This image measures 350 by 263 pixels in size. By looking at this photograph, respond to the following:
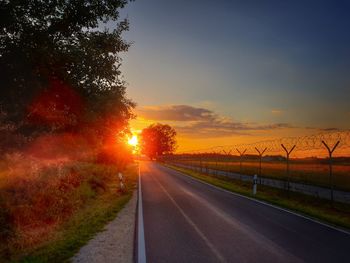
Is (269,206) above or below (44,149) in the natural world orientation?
below

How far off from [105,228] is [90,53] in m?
7.83

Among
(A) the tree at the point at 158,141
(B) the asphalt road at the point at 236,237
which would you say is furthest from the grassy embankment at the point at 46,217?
(A) the tree at the point at 158,141

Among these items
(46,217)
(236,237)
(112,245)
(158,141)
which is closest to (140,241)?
(112,245)

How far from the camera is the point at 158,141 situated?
17588 centimetres

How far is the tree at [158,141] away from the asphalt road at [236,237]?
160m

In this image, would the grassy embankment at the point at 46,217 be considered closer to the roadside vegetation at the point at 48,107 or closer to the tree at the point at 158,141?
the roadside vegetation at the point at 48,107

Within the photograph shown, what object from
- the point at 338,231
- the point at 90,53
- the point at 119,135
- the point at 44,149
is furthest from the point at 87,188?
the point at 119,135

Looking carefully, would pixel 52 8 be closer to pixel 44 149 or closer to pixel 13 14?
pixel 13 14

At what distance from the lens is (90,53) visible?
16016 mm

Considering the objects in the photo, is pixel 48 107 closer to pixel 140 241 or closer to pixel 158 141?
pixel 140 241

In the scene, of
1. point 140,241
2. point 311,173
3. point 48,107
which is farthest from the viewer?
point 311,173

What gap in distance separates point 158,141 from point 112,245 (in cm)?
16689

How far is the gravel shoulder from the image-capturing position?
25.6 feet

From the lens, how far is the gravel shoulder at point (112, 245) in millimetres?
7809
